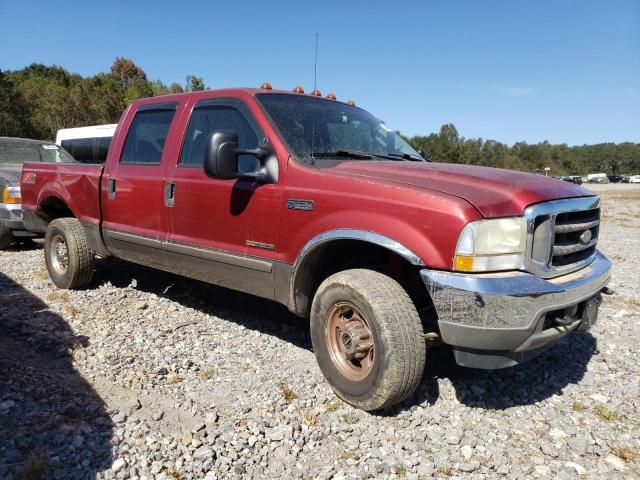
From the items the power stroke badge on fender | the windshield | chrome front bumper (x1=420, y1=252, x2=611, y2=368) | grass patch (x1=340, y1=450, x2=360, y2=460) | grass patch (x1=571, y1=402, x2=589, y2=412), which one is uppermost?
the windshield

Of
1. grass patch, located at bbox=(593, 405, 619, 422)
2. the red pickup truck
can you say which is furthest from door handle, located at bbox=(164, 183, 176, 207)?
grass patch, located at bbox=(593, 405, 619, 422)

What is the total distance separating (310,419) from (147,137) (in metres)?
3.01

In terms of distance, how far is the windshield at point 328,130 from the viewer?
11.5 ft

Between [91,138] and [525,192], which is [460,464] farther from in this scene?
[91,138]

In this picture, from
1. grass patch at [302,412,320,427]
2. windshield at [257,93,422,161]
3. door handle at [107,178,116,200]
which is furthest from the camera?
door handle at [107,178,116,200]

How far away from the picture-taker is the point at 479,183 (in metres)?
2.81

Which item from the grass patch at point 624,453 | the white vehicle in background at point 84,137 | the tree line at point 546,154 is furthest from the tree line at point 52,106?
the tree line at point 546,154

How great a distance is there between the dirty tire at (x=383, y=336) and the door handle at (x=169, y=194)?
5.52ft

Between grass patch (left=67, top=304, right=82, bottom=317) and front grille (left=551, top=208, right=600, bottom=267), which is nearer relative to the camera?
front grille (left=551, top=208, right=600, bottom=267)

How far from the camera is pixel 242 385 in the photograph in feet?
10.7

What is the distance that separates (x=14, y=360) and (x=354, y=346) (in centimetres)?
244

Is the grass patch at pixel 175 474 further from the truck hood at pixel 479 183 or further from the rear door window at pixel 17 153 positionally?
the rear door window at pixel 17 153

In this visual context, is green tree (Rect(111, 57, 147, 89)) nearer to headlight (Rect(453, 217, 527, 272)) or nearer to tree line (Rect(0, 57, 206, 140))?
tree line (Rect(0, 57, 206, 140))

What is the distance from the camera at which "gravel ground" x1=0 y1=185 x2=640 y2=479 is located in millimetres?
2455
